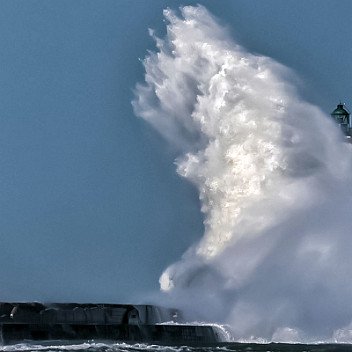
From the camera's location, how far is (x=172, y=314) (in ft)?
240

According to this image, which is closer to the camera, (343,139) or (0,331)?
(0,331)

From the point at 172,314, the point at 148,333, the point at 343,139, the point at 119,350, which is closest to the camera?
the point at 119,350

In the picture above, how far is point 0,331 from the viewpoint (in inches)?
2522

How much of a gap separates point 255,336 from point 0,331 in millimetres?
13542

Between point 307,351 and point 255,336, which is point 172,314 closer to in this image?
point 255,336

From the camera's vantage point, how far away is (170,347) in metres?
65.4

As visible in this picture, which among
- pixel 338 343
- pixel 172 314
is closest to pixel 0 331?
pixel 172 314

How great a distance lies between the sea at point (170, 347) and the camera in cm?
6275

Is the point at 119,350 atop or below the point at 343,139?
below

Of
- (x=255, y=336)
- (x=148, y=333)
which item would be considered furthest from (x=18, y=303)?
(x=255, y=336)

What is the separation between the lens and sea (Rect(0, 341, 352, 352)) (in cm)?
6275

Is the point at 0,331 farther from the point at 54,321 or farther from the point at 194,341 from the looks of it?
the point at 194,341

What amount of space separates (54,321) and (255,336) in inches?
413

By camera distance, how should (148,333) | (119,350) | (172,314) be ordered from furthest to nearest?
(172,314)
(148,333)
(119,350)
